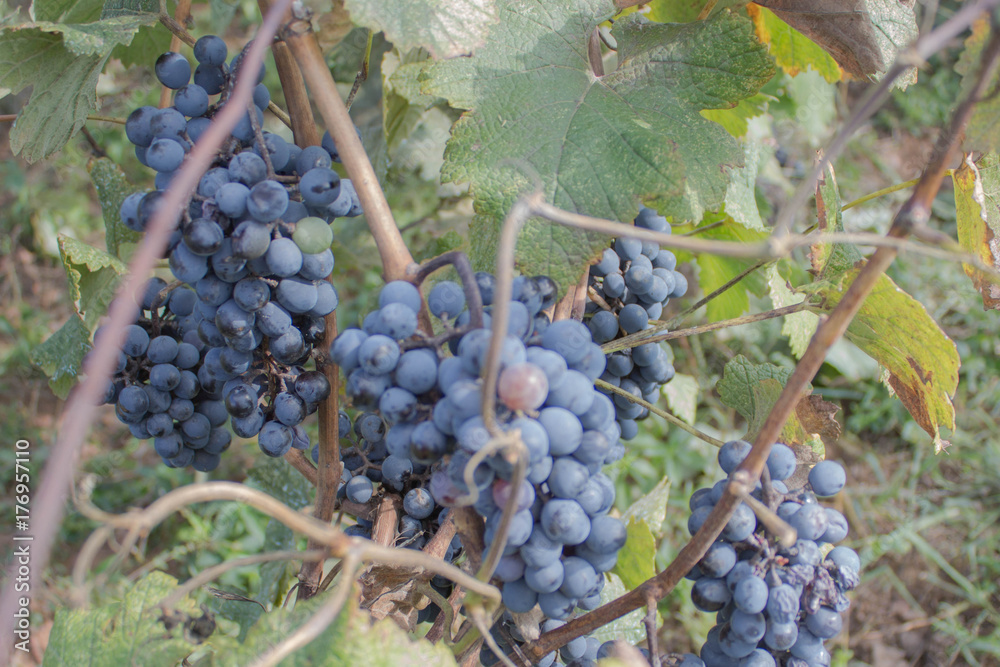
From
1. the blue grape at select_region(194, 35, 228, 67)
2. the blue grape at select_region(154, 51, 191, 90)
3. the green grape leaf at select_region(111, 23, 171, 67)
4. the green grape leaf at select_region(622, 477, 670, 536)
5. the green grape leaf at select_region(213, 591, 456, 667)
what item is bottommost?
the green grape leaf at select_region(622, 477, 670, 536)

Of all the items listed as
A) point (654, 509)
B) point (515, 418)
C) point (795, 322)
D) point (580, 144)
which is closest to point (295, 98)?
point (580, 144)

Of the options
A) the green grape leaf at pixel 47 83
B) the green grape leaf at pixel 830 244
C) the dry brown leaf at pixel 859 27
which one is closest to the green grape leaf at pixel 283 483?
the green grape leaf at pixel 47 83

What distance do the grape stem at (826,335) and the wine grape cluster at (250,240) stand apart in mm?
458

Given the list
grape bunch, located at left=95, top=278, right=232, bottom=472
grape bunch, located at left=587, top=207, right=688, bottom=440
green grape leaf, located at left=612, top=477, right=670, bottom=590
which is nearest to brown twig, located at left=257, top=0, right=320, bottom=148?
grape bunch, located at left=95, top=278, right=232, bottom=472

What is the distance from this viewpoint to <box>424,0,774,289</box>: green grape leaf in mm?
873

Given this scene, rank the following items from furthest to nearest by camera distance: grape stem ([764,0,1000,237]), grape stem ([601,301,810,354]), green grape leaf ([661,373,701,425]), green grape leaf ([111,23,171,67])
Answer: green grape leaf ([661,373,701,425])
green grape leaf ([111,23,171,67])
grape stem ([601,301,810,354])
grape stem ([764,0,1000,237])

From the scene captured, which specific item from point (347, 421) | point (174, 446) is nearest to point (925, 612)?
point (347, 421)

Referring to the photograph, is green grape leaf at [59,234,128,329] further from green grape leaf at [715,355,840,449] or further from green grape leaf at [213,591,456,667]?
green grape leaf at [715,355,840,449]

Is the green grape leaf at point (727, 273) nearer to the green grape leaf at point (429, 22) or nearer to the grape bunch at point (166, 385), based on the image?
the green grape leaf at point (429, 22)

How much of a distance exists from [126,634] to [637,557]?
645 millimetres

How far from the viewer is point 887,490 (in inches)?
100

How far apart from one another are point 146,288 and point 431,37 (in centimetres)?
53

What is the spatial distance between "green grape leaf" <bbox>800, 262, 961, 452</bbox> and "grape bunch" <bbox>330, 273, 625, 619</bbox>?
0.39 m

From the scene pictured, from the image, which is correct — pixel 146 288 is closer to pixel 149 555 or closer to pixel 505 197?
pixel 505 197
